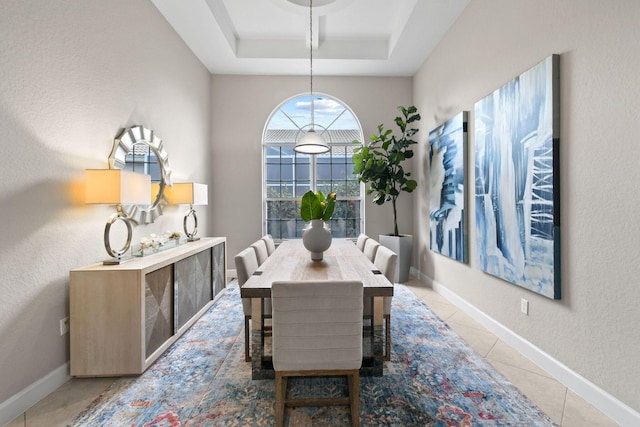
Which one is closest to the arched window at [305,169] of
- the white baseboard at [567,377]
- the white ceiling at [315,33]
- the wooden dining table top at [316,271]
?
the white ceiling at [315,33]

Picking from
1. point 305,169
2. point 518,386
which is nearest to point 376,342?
point 518,386

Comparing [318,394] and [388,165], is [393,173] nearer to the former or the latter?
[388,165]

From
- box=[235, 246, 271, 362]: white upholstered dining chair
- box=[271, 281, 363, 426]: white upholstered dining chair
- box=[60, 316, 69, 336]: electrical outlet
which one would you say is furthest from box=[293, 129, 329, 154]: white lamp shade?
box=[60, 316, 69, 336]: electrical outlet

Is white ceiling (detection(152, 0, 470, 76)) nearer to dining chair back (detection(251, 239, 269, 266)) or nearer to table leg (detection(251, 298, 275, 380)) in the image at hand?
dining chair back (detection(251, 239, 269, 266))

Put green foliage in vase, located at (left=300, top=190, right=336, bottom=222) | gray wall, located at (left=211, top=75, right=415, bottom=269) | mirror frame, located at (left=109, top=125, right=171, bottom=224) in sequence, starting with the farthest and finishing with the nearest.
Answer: gray wall, located at (left=211, top=75, right=415, bottom=269), mirror frame, located at (left=109, top=125, right=171, bottom=224), green foliage in vase, located at (left=300, top=190, right=336, bottom=222)

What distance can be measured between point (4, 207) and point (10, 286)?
0.44 m

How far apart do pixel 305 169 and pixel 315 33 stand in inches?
80.5

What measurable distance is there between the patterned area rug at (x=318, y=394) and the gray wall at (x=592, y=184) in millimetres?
461

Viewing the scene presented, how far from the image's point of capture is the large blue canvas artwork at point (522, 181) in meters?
2.14

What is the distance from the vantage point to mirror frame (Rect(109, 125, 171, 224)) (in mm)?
2682

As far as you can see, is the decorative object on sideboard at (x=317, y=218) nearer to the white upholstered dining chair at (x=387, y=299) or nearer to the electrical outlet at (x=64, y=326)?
the white upholstered dining chair at (x=387, y=299)

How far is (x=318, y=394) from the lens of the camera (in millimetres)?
1972

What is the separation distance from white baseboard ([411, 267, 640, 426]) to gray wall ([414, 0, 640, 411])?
0.04 m

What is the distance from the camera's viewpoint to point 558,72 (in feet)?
6.98
